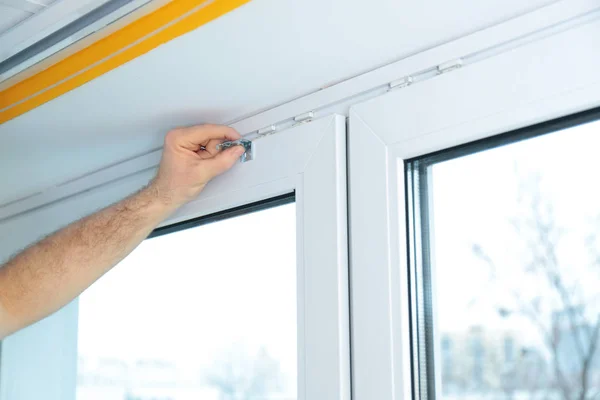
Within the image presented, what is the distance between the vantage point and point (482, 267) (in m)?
1.21

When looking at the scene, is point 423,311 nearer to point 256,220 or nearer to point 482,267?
point 482,267

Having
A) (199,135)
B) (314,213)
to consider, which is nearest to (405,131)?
(314,213)

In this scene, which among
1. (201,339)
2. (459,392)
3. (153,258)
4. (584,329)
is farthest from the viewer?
(153,258)

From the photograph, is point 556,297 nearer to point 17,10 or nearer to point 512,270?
point 512,270

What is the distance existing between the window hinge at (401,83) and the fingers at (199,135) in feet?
1.31

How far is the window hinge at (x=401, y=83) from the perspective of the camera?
1335mm

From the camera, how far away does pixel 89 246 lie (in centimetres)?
169

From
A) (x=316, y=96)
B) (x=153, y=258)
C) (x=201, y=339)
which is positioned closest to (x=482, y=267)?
(x=316, y=96)

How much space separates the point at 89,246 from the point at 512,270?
3.23 ft

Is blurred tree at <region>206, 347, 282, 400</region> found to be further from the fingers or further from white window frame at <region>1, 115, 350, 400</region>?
the fingers

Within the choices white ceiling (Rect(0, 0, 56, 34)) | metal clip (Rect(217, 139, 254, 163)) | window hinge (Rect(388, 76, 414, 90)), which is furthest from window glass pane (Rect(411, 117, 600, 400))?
white ceiling (Rect(0, 0, 56, 34))

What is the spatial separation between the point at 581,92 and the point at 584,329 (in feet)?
1.14

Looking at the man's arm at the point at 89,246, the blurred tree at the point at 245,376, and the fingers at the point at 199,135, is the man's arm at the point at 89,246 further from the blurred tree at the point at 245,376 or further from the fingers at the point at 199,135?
the blurred tree at the point at 245,376

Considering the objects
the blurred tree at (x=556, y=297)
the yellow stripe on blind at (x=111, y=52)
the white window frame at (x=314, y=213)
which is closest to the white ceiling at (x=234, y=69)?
the yellow stripe on blind at (x=111, y=52)
